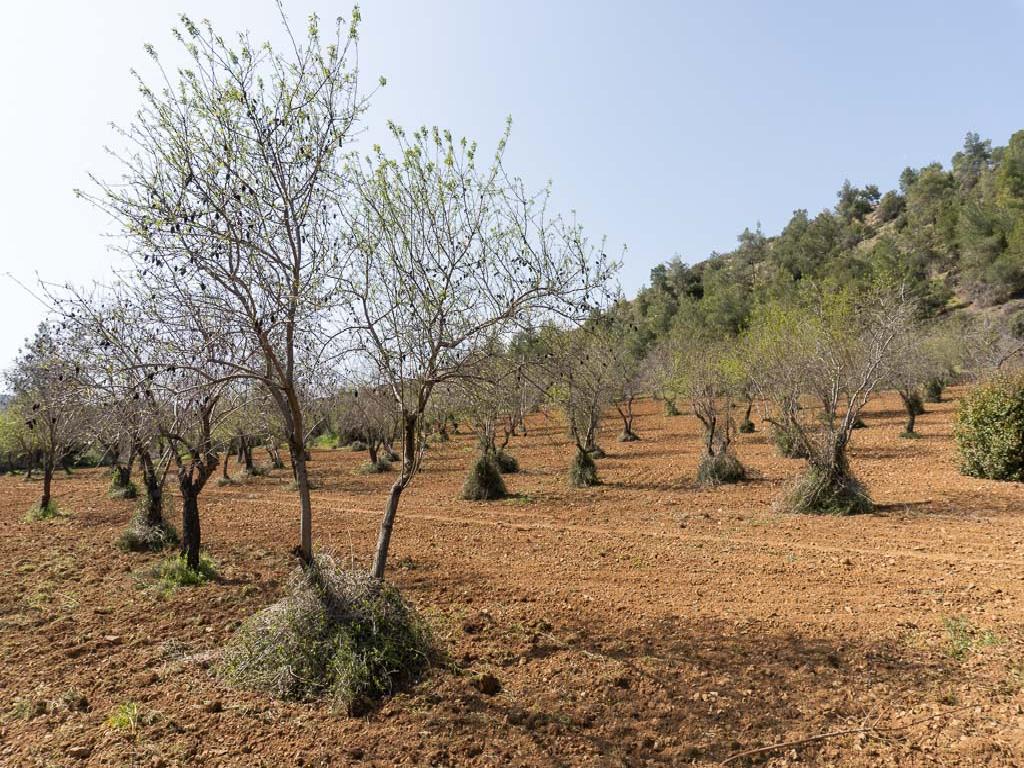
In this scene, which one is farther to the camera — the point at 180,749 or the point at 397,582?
the point at 397,582

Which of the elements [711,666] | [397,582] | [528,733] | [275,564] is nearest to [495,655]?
[528,733]

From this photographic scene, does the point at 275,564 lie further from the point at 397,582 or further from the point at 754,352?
the point at 754,352

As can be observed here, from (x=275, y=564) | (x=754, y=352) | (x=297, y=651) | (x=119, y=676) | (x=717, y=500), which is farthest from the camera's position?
(x=754, y=352)

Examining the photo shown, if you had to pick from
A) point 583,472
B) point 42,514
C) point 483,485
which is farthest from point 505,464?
point 42,514

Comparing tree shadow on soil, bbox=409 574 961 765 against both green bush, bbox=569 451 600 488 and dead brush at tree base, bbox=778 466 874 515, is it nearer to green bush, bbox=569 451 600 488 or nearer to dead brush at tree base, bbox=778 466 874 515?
dead brush at tree base, bbox=778 466 874 515

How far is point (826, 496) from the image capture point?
11273 millimetres

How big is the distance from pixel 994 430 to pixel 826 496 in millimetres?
5257

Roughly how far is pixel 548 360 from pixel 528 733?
8.55ft

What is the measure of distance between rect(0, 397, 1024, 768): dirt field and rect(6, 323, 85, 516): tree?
2.10 m

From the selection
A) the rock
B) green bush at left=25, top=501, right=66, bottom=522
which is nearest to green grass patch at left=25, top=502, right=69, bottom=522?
green bush at left=25, top=501, right=66, bottom=522

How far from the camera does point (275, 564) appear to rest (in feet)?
30.5

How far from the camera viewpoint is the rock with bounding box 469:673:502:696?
15.0 ft

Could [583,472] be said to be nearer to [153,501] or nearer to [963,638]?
[153,501]

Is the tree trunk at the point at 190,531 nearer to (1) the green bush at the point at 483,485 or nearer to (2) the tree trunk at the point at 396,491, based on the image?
(2) the tree trunk at the point at 396,491
